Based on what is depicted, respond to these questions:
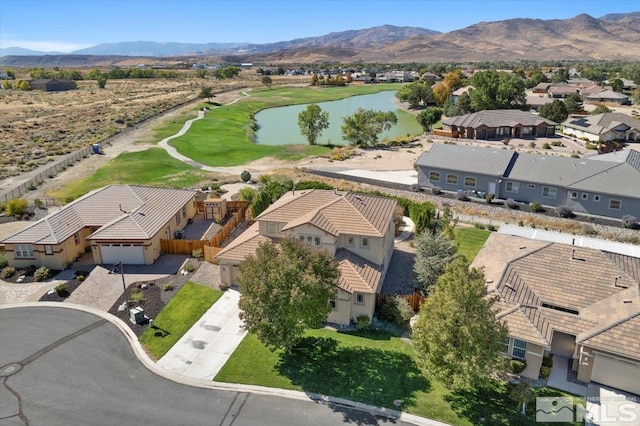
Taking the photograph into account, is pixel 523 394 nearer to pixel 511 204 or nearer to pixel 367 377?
pixel 367 377

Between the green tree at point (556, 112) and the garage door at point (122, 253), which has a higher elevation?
the green tree at point (556, 112)

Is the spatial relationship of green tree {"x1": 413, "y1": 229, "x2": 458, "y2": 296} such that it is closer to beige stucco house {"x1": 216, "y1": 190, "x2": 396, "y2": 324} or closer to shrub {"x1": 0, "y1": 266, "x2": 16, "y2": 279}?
beige stucco house {"x1": 216, "y1": 190, "x2": 396, "y2": 324}

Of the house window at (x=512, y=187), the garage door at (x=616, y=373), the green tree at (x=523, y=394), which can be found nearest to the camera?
the green tree at (x=523, y=394)

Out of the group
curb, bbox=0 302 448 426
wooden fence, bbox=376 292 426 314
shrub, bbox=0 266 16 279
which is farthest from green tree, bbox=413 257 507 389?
shrub, bbox=0 266 16 279

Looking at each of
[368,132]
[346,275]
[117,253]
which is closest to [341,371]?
[346,275]

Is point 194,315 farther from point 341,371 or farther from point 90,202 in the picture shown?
point 90,202

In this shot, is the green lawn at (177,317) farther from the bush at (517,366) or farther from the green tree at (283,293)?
the bush at (517,366)

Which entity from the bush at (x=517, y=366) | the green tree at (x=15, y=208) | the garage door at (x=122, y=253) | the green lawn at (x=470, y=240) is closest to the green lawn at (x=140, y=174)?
the green tree at (x=15, y=208)
